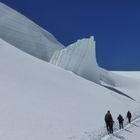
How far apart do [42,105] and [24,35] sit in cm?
6384

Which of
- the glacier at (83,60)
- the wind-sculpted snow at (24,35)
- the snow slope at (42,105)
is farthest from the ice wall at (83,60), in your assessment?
the wind-sculpted snow at (24,35)

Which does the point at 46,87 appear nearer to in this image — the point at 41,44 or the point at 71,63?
the point at 71,63

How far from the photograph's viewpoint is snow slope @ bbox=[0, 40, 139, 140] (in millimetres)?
19844

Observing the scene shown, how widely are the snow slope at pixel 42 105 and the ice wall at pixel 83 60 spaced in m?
16.3

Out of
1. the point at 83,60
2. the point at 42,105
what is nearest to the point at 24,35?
the point at 83,60

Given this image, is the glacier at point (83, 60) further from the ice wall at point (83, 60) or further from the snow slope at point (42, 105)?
the snow slope at point (42, 105)

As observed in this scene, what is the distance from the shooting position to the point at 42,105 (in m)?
28.0

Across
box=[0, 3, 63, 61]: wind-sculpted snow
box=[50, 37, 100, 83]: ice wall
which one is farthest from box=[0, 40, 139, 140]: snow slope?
box=[0, 3, 63, 61]: wind-sculpted snow

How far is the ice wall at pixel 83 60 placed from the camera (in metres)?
A: 67.4

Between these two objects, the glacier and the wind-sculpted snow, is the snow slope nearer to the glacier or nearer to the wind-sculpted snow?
the glacier

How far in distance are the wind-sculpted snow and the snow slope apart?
114 feet

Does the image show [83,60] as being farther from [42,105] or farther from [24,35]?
[42,105]

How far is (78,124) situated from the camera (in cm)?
2419

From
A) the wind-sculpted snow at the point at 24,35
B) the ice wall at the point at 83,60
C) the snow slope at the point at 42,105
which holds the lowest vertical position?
the snow slope at the point at 42,105
